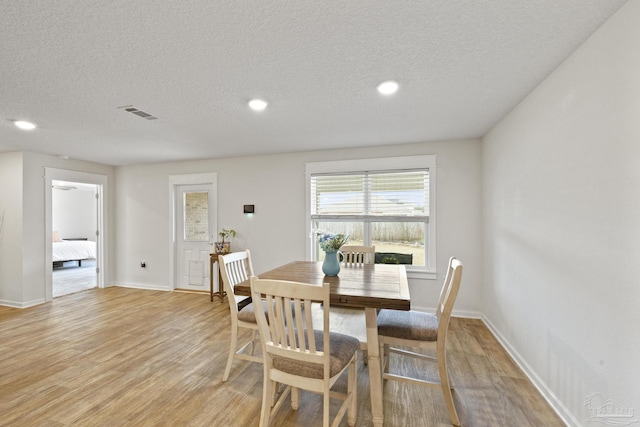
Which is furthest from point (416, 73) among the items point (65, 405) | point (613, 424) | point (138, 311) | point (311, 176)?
point (138, 311)

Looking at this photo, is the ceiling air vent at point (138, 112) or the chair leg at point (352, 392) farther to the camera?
the ceiling air vent at point (138, 112)

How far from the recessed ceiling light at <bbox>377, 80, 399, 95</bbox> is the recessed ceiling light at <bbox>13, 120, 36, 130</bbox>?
12.1ft

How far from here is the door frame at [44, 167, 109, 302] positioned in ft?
15.1

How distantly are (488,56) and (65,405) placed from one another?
380 cm

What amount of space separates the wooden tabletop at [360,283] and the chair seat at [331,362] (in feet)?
0.81

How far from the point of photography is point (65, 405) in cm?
207

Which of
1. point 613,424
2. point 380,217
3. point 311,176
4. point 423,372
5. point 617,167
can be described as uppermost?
point 311,176

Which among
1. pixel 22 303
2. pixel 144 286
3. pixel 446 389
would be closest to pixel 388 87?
pixel 446 389

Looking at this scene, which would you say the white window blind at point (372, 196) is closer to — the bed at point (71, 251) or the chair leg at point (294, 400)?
the chair leg at point (294, 400)

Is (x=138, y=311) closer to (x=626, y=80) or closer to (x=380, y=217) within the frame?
(x=380, y=217)

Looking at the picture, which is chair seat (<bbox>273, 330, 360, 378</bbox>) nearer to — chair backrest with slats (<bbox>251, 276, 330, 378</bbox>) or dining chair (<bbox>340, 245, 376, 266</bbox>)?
chair backrest with slats (<bbox>251, 276, 330, 378</bbox>)

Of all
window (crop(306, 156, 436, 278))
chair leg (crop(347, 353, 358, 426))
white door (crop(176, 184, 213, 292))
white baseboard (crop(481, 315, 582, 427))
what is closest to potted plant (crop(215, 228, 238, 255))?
white door (crop(176, 184, 213, 292))

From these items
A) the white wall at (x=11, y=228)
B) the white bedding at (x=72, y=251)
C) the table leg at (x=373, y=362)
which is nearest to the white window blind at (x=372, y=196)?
the table leg at (x=373, y=362)

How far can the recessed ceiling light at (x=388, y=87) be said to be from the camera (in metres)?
2.19
